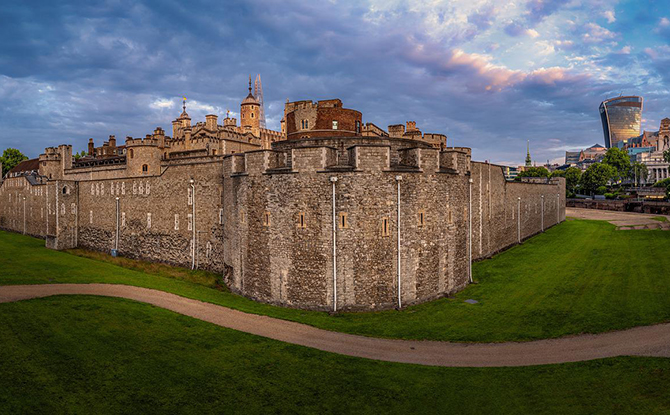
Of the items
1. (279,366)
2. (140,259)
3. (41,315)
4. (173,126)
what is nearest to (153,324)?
(41,315)

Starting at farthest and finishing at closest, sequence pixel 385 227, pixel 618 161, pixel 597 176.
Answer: pixel 618 161, pixel 597 176, pixel 385 227

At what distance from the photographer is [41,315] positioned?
60.5ft

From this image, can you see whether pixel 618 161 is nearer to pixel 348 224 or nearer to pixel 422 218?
pixel 422 218

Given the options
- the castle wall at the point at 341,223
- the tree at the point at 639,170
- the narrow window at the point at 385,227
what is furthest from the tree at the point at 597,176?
the narrow window at the point at 385,227

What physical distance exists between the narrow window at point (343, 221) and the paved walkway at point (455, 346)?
6.05 m

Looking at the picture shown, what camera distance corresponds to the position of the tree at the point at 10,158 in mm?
95688

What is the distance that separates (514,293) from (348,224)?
1279 centimetres

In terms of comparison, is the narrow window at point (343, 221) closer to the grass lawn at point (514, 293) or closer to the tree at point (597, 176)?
the grass lawn at point (514, 293)

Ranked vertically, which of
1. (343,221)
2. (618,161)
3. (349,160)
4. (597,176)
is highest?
(618,161)

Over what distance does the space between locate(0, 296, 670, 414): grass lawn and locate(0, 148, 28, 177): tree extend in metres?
102

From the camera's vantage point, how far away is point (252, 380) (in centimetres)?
1433

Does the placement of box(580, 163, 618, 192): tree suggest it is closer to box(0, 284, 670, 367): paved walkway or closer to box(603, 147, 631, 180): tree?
box(603, 147, 631, 180): tree

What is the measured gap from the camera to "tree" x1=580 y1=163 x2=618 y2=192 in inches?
4277

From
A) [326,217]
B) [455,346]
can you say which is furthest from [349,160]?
[455,346]
